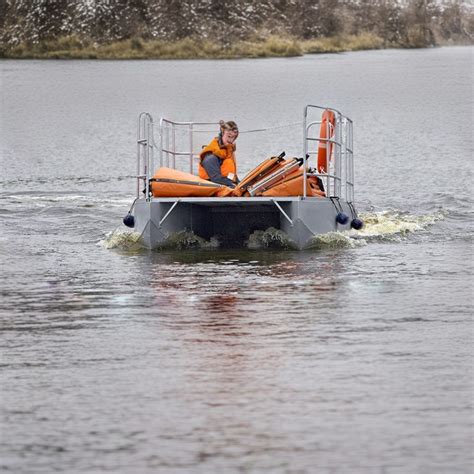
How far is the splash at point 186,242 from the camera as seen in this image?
2277 centimetres

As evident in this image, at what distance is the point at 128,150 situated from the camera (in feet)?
181

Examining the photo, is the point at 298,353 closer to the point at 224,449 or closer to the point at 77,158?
the point at 224,449

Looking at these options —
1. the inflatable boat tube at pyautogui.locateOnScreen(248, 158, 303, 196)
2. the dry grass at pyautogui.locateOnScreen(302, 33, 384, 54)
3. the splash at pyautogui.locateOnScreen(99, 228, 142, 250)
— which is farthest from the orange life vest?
the dry grass at pyautogui.locateOnScreen(302, 33, 384, 54)

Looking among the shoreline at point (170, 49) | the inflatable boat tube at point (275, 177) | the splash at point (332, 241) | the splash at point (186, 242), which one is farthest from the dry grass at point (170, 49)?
the inflatable boat tube at point (275, 177)

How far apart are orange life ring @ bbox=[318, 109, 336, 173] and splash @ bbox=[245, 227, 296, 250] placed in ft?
3.89

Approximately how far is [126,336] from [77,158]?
3733 cm

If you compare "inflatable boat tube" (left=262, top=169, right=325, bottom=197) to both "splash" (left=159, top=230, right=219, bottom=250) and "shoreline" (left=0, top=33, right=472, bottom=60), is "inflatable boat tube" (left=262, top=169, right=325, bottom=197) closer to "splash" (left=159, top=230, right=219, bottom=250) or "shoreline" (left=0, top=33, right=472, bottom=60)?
"splash" (left=159, top=230, right=219, bottom=250)

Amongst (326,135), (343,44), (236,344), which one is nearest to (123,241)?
(326,135)

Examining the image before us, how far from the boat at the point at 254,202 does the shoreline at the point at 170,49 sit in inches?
3883

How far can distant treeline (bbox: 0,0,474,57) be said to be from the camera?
12569 cm

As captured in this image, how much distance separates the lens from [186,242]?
23047 mm

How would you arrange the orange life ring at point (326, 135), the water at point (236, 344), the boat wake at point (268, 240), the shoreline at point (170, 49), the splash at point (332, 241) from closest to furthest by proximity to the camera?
the water at point (236, 344), the splash at point (332, 241), the boat wake at point (268, 240), the orange life ring at point (326, 135), the shoreline at point (170, 49)

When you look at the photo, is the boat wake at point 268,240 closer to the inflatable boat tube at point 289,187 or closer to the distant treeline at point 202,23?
the inflatable boat tube at point 289,187

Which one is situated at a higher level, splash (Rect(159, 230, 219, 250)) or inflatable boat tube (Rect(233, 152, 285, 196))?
inflatable boat tube (Rect(233, 152, 285, 196))
